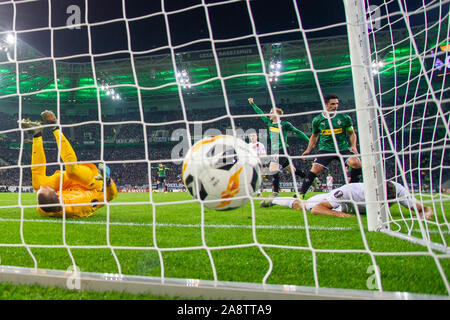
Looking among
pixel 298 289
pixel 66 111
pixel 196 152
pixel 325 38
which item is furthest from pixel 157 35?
pixel 298 289


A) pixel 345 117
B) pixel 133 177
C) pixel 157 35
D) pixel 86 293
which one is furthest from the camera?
pixel 133 177

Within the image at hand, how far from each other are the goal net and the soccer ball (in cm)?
15

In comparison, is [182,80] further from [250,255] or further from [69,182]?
[250,255]

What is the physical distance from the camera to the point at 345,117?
13.2 feet

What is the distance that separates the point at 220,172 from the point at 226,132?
175 centimetres

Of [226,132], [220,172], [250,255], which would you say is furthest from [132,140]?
[250,255]

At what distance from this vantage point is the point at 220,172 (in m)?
1.83

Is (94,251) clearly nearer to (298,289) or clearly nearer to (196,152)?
(196,152)

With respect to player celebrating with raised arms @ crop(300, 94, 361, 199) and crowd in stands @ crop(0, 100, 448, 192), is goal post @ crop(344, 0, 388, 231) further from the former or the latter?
crowd in stands @ crop(0, 100, 448, 192)

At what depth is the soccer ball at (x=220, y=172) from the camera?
183 cm

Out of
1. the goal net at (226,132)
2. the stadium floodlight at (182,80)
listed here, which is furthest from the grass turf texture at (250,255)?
the stadium floodlight at (182,80)

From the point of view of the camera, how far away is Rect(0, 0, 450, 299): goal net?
4.58ft

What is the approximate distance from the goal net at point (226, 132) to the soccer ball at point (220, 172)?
0.48 ft

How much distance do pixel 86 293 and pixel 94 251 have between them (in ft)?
2.42
